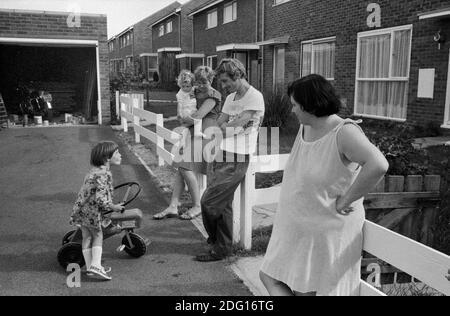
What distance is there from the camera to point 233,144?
443 cm

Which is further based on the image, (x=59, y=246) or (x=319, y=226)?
(x=59, y=246)

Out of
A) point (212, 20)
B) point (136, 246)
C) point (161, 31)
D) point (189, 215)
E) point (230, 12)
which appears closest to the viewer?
point (136, 246)

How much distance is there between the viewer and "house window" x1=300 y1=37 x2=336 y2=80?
14845 millimetres

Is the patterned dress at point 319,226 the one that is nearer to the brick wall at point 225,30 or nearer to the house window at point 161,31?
the brick wall at point 225,30

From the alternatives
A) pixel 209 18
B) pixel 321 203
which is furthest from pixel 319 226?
pixel 209 18

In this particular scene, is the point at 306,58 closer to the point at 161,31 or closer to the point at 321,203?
the point at 321,203

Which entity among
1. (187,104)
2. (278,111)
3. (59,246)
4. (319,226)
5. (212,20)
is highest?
(212,20)

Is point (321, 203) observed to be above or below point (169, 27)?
below

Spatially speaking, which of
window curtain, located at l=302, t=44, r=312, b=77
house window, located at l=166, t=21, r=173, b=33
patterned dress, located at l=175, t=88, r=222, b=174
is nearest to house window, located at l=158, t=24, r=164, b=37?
house window, located at l=166, t=21, r=173, b=33

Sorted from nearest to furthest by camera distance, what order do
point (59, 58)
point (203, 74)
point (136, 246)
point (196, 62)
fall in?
point (136, 246), point (203, 74), point (59, 58), point (196, 62)

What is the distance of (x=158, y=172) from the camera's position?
29.3ft

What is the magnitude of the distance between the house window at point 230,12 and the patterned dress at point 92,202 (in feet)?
70.6

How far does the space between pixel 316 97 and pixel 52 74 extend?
20.5 metres
